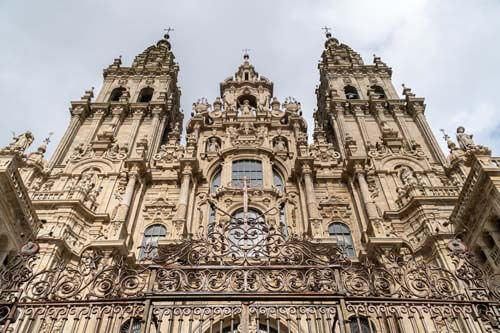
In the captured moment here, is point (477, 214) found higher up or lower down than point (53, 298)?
higher up

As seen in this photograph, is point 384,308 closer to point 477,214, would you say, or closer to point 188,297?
point 188,297

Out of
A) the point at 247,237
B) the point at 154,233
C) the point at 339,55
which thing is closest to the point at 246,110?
the point at 154,233

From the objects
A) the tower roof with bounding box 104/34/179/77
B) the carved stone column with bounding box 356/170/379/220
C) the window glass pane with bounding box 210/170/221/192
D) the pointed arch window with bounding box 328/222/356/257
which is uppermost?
the tower roof with bounding box 104/34/179/77

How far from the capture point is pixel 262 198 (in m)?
17.3

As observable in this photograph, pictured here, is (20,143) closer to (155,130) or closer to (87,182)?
(87,182)

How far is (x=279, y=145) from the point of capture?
68.9 ft

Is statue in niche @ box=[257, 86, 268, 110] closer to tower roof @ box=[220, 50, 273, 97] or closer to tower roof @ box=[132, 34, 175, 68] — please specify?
tower roof @ box=[220, 50, 273, 97]

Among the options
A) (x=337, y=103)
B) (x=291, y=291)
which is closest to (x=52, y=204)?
(x=291, y=291)

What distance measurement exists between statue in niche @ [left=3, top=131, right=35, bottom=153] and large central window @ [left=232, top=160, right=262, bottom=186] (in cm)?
877

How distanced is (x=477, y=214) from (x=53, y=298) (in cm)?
1147

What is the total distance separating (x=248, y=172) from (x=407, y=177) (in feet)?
24.2

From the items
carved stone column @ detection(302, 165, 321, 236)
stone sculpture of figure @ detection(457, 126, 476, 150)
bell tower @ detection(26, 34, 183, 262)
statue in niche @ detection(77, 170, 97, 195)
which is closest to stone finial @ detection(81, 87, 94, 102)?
bell tower @ detection(26, 34, 183, 262)

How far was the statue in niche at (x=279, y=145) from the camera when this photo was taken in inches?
805

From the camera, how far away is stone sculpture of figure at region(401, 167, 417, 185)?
51.5 ft
